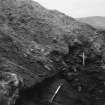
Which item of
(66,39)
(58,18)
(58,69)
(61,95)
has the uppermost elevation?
(58,18)

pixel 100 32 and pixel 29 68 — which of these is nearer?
pixel 29 68

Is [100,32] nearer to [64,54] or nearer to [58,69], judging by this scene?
[64,54]

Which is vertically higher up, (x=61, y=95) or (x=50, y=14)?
(x=50, y=14)

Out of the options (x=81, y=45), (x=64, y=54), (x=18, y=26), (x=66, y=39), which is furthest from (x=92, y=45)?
(x=18, y=26)

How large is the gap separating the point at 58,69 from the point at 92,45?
4.86 meters

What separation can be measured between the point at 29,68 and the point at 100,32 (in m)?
10.0

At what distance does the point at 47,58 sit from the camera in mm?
14164

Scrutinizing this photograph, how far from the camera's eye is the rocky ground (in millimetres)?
11383

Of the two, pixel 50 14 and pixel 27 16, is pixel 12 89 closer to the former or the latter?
pixel 27 16

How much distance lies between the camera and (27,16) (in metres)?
18.5

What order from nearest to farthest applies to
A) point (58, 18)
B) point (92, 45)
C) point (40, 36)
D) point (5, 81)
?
point (5, 81), point (40, 36), point (92, 45), point (58, 18)

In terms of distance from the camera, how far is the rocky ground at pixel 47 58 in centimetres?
1138

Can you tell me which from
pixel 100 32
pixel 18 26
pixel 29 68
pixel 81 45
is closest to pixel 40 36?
pixel 18 26

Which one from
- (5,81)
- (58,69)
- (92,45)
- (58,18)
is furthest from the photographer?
(58,18)
